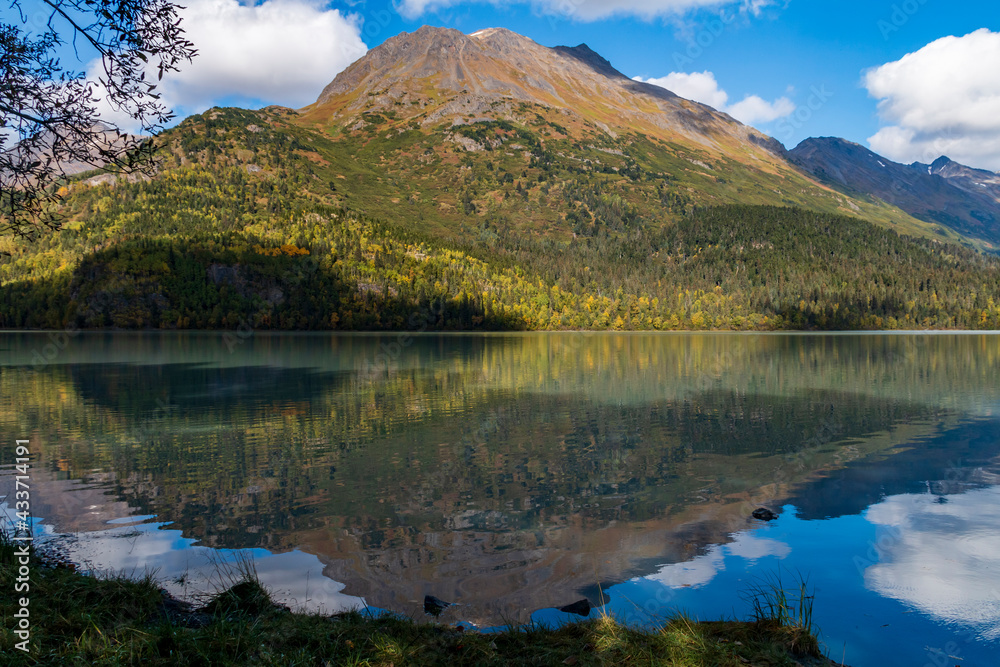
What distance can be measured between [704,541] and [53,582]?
13591mm

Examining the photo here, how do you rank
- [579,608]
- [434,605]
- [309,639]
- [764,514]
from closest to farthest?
[309,639] < [579,608] < [434,605] < [764,514]

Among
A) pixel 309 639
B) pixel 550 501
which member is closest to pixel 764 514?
pixel 550 501

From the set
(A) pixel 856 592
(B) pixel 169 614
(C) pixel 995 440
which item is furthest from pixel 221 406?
(C) pixel 995 440

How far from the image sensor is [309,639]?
8.02 meters

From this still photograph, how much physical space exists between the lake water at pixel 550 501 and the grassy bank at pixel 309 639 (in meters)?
2.30

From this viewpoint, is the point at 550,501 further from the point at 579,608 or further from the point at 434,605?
the point at 434,605

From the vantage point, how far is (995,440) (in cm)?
2991

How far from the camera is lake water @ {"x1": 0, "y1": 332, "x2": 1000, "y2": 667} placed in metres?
12.3

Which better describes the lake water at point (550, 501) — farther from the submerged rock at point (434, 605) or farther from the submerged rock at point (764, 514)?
the submerged rock at point (764, 514)

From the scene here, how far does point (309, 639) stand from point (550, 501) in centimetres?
1219

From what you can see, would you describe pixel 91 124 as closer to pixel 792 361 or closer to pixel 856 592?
pixel 856 592

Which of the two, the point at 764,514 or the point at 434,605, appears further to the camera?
the point at 764,514

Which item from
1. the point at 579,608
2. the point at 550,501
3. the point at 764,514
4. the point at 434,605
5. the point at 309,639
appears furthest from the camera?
the point at 550,501

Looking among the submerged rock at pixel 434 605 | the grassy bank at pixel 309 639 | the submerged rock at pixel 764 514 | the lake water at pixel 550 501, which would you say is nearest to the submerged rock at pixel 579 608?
the lake water at pixel 550 501
